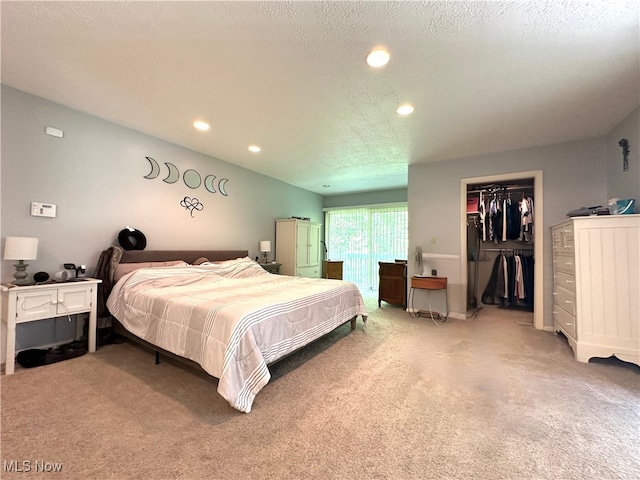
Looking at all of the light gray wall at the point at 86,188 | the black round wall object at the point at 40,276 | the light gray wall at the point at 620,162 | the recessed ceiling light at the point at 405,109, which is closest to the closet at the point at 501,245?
the light gray wall at the point at 620,162

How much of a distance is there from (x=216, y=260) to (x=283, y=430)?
3.10 meters

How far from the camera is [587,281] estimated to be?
2.52 meters

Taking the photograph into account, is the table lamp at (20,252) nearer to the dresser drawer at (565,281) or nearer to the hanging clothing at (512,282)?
the dresser drawer at (565,281)

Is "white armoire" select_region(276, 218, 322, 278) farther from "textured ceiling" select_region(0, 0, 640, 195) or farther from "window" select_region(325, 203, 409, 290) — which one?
"textured ceiling" select_region(0, 0, 640, 195)

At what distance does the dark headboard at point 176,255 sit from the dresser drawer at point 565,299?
449 cm

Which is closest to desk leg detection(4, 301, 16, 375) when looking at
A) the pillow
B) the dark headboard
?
the pillow

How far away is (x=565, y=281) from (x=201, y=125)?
4650 millimetres

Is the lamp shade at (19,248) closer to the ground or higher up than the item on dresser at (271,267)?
higher up

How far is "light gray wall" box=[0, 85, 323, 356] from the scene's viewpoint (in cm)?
247

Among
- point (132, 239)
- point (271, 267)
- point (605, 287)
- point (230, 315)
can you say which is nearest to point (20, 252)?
point (132, 239)

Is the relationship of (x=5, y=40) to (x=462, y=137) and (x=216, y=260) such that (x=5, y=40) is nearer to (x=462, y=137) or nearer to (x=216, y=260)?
(x=216, y=260)

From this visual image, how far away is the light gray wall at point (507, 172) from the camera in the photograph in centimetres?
330

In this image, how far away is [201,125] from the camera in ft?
10.3

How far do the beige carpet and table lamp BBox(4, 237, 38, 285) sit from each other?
0.85 metres
